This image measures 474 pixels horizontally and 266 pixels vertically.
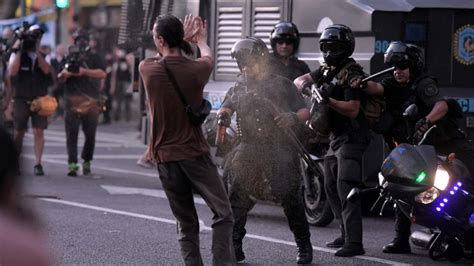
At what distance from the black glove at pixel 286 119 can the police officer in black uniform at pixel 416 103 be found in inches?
19.4

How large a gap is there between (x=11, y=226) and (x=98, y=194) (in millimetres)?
10003

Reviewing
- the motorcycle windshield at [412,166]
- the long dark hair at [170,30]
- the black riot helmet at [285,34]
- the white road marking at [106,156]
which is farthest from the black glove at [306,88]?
the white road marking at [106,156]

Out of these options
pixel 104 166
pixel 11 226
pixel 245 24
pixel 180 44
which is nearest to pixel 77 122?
pixel 104 166

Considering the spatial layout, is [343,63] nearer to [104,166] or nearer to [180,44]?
[180,44]

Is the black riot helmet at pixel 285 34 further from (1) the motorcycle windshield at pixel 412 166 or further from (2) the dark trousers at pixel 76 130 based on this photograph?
(2) the dark trousers at pixel 76 130

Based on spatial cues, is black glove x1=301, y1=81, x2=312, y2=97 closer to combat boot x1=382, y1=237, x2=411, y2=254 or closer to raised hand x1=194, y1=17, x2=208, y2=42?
combat boot x1=382, y1=237, x2=411, y2=254

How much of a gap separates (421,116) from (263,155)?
121 cm

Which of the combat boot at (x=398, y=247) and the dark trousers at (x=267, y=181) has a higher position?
the dark trousers at (x=267, y=181)

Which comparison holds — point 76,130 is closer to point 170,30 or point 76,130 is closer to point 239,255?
point 239,255

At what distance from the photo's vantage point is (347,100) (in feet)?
25.5

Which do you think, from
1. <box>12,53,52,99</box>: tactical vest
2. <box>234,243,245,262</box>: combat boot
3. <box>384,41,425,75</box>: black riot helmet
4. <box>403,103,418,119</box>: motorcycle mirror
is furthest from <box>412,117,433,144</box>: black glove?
<box>12,53,52,99</box>: tactical vest

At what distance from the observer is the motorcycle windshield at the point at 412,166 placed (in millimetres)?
6707

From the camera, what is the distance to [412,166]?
265 inches

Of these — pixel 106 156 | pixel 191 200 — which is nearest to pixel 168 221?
pixel 191 200
